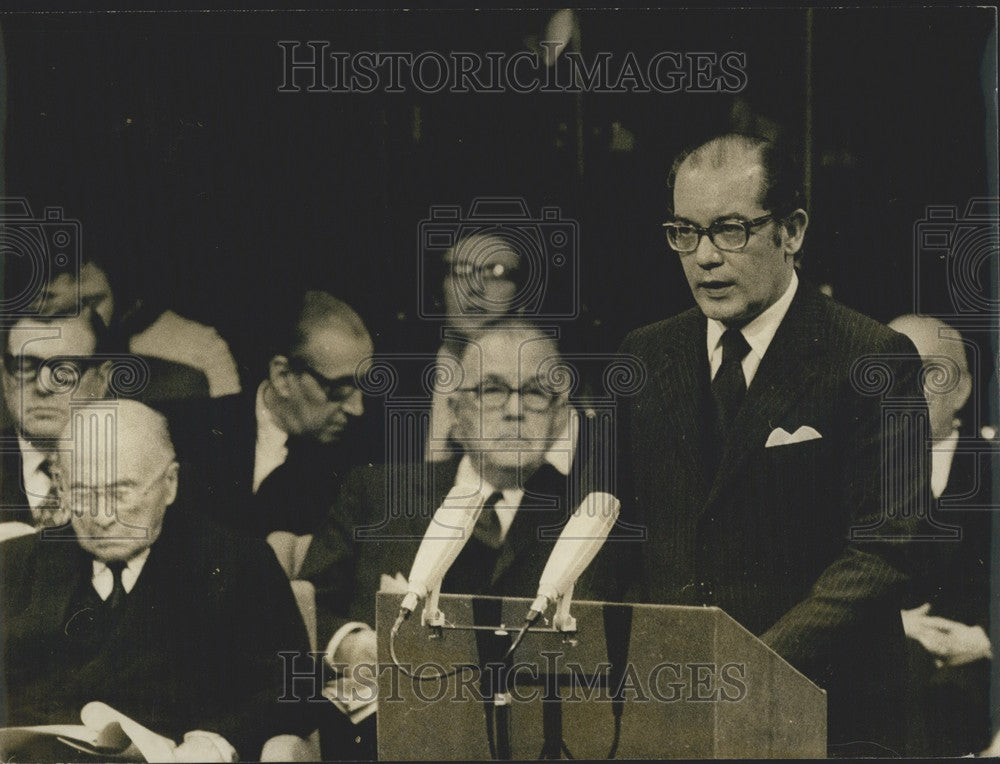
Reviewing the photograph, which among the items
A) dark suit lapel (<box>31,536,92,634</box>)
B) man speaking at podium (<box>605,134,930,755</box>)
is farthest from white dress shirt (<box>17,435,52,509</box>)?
man speaking at podium (<box>605,134,930,755</box>)

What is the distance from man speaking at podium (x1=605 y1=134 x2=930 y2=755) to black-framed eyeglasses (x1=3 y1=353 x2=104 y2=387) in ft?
5.58

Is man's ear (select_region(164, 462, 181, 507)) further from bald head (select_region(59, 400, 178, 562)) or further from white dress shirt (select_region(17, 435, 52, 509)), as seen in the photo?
white dress shirt (select_region(17, 435, 52, 509))

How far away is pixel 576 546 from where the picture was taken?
377cm

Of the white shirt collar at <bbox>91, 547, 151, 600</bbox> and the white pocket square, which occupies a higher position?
the white pocket square

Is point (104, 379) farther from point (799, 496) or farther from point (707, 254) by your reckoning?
point (799, 496)

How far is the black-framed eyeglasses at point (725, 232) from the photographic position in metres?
3.77

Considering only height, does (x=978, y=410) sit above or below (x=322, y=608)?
above

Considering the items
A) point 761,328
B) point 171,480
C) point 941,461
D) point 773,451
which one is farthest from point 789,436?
point 171,480

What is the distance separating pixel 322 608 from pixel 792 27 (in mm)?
2313

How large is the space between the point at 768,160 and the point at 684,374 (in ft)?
2.31

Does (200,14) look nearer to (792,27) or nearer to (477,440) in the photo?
(477,440)

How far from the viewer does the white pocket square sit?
3760 mm

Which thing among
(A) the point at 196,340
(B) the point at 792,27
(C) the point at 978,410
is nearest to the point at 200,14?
(A) the point at 196,340

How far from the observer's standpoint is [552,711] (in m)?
3.78
